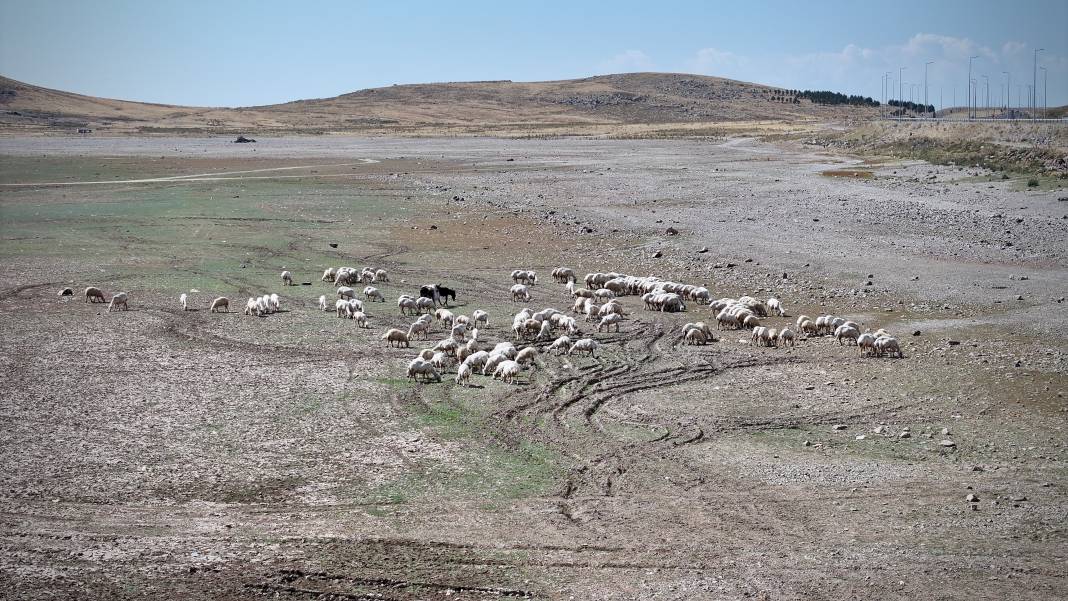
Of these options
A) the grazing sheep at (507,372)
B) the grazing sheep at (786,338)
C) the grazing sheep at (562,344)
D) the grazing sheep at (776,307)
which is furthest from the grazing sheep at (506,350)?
the grazing sheep at (776,307)

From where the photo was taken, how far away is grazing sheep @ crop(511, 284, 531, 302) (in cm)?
2247

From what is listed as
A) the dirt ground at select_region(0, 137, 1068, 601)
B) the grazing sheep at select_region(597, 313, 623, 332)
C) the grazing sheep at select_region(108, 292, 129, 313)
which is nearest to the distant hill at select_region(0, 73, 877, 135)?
the dirt ground at select_region(0, 137, 1068, 601)

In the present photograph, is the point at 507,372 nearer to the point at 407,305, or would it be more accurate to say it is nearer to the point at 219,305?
the point at 407,305

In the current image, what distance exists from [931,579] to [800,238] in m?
21.5

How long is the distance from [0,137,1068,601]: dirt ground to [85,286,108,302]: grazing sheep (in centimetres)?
Answer: 56

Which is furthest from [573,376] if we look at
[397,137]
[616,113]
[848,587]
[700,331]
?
[616,113]

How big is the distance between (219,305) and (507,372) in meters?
8.77

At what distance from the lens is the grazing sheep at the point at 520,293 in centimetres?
2247

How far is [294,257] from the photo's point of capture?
28.9 metres

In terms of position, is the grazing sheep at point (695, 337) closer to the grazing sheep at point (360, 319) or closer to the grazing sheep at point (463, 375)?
the grazing sheep at point (463, 375)

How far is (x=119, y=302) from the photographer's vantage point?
21.7 metres

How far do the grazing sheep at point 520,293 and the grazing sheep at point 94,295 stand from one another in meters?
9.78

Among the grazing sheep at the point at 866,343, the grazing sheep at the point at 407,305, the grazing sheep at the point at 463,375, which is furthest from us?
the grazing sheep at the point at 407,305

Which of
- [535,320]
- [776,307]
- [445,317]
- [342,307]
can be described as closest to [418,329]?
[445,317]
